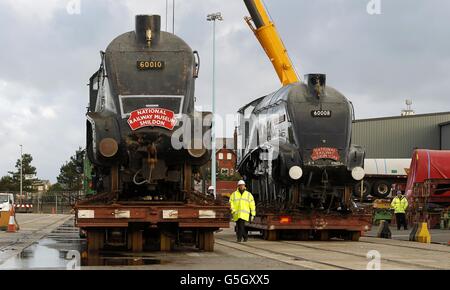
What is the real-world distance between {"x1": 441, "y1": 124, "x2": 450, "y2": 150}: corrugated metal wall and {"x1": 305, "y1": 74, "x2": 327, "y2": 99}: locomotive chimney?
3848 cm

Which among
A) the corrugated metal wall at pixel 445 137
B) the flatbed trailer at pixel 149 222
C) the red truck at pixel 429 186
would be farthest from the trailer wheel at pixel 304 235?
the corrugated metal wall at pixel 445 137

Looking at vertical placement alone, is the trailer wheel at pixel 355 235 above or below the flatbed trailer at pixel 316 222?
below

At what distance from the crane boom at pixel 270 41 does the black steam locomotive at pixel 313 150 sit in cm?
1013

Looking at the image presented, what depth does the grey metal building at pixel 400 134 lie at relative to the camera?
60906 mm

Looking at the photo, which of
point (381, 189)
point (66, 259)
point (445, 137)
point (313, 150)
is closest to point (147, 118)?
point (66, 259)

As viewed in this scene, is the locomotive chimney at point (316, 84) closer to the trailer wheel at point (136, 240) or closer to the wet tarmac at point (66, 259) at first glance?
the trailer wheel at point (136, 240)

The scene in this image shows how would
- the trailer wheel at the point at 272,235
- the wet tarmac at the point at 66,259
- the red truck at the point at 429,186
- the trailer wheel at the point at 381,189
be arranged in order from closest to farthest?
the wet tarmac at the point at 66,259 < the trailer wheel at the point at 272,235 < the red truck at the point at 429,186 < the trailer wheel at the point at 381,189

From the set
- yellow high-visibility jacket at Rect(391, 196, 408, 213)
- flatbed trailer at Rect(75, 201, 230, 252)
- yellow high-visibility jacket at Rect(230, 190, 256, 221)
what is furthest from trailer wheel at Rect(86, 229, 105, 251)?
yellow high-visibility jacket at Rect(391, 196, 408, 213)

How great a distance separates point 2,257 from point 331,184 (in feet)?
31.8

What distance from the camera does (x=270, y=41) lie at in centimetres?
3284

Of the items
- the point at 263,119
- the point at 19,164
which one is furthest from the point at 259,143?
the point at 19,164

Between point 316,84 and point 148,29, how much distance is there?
22.1 ft

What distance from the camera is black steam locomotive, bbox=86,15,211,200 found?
1566 cm

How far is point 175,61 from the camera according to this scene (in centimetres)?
1633
